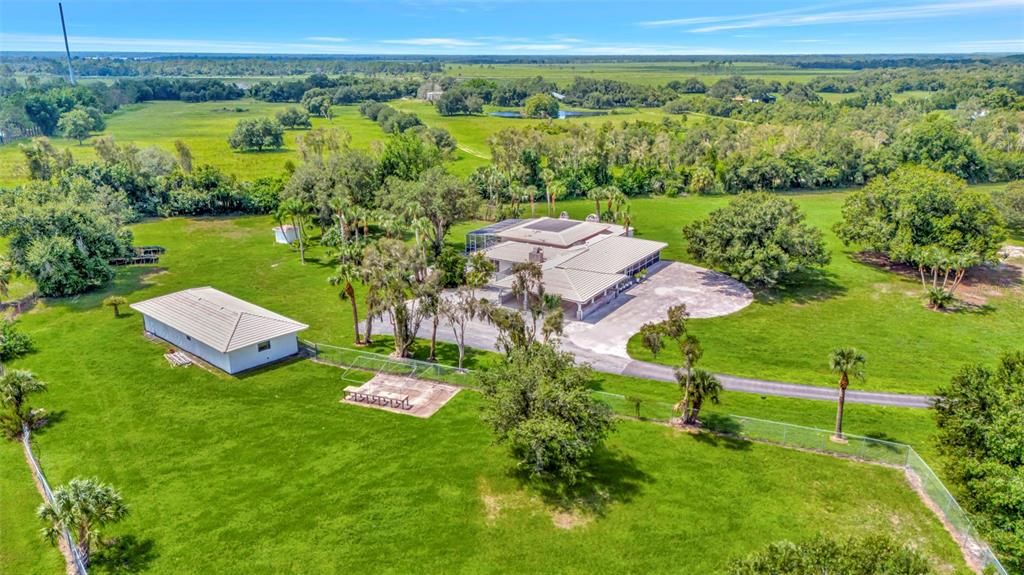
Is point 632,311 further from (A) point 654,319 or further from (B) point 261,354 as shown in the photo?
(B) point 261,354

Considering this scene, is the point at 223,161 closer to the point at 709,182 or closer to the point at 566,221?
the point at 566,221

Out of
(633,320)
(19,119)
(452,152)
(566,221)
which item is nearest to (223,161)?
(452,152)

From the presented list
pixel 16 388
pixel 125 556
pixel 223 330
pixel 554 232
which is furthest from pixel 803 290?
pixel 16 388

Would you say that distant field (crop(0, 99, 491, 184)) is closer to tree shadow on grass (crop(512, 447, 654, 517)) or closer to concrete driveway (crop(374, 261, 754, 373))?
concrete driveway (crop(374, 261, 754, 373))

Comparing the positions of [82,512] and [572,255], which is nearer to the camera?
[82,512]

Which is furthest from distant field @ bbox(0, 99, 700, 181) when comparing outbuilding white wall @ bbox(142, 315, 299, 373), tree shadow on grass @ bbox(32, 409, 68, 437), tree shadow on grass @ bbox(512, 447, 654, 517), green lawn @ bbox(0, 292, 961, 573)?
tree shadow on grass @ bbox(512, 447, 654, 517)

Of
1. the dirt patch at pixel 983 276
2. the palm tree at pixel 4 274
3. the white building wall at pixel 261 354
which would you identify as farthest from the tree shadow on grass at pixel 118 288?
the dirt patch at pixel 983 276
